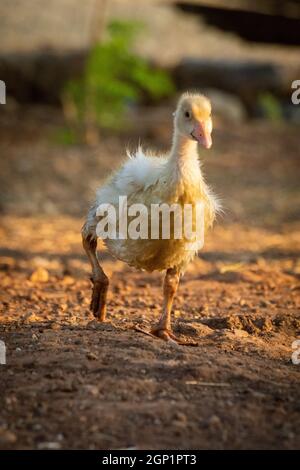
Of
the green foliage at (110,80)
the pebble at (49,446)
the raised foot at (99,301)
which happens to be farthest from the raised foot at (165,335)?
the green foliage at (110,80)

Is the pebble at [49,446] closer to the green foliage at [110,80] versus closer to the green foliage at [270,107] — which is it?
the green foliage at [110,80]

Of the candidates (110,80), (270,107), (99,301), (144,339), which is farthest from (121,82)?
(144,339)

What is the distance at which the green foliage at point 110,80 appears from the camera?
1323cm

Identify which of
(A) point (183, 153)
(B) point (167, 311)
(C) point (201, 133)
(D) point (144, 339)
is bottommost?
(D) point (144, 339)

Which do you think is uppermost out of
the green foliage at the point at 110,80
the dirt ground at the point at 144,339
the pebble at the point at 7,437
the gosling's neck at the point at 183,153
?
the green foliage at the point at 110,80

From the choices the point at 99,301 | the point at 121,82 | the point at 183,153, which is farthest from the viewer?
the point at 121,82

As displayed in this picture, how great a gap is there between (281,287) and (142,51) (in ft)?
33.2

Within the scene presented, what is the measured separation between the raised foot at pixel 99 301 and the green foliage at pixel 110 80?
7.33 metres

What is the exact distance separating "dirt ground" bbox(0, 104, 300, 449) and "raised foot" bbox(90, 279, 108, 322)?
0.43 ft

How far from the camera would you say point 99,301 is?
6.18 metres

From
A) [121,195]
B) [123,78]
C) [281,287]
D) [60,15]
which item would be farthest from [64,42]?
[121,195]

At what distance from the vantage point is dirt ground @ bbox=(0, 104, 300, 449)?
430 cm

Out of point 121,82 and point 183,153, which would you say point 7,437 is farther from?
point 121,82

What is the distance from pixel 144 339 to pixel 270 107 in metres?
11.5
